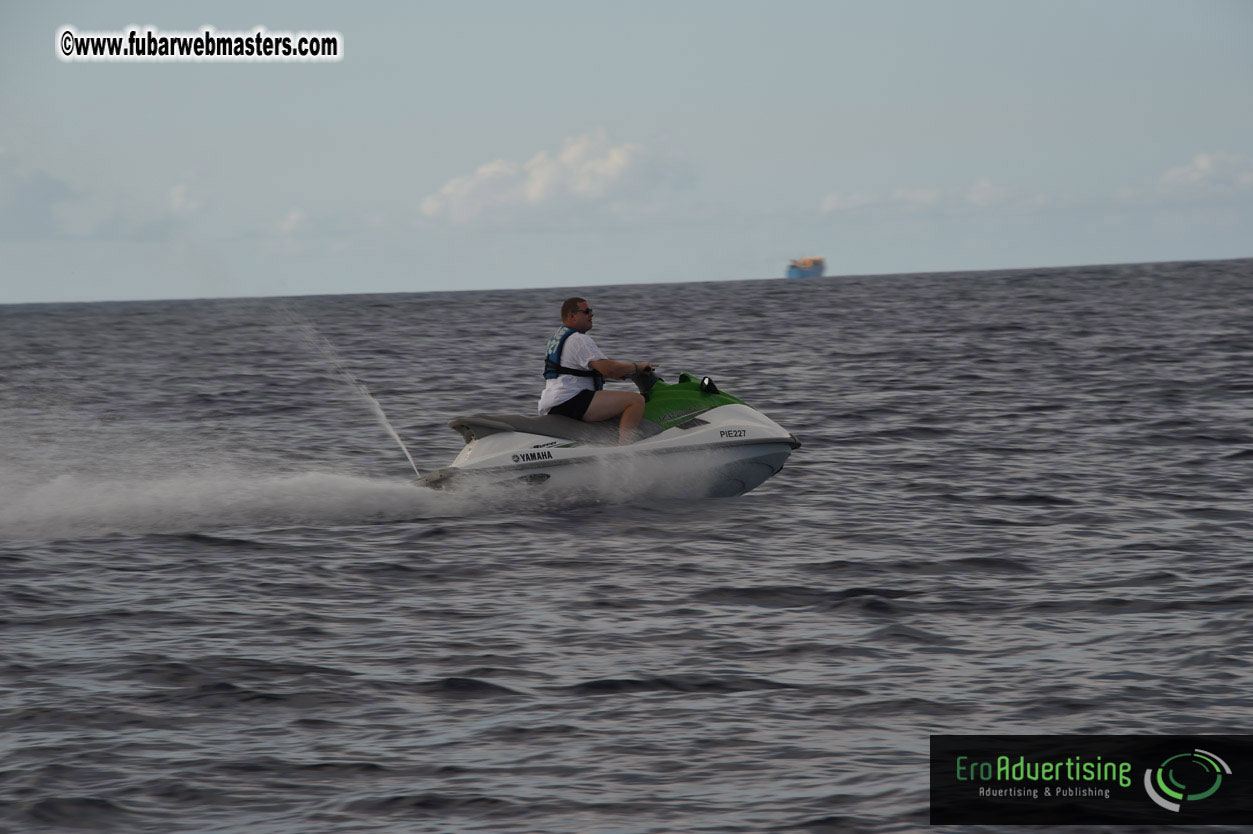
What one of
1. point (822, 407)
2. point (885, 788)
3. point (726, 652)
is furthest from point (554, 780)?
point (822, 407)

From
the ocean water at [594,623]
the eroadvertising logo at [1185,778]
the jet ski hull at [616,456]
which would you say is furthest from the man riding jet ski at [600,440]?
the eroadvertising logo at [1185,778]

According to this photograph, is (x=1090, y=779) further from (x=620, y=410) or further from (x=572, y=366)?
(x=572, y=366)

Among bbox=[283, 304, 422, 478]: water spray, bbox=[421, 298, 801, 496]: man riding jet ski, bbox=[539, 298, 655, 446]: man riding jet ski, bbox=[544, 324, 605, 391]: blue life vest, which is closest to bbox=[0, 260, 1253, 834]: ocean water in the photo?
bbox=[421, 298, 801, 496]: man riding jet ski

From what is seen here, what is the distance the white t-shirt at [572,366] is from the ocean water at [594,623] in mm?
955

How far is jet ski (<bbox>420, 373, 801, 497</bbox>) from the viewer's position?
12.4 metres

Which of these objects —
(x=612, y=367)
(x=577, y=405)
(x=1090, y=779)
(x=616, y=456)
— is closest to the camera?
(x=1090, y=779)

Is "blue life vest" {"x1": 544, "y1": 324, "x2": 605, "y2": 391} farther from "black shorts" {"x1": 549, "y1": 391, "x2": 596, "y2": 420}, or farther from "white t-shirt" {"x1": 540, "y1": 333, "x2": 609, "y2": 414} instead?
"black shorts" {"x1": 549, "y1": 391, "x2": 596, "y2": 420}

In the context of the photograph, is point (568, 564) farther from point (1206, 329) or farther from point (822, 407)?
point (1206, 329)

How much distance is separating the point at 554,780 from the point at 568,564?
4195 mm

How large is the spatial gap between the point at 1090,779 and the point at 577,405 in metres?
7.35

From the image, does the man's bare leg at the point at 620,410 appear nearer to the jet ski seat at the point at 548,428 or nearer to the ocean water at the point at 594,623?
the jet ski seat at the point at 548,428

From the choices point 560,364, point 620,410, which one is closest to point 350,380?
point 560,364

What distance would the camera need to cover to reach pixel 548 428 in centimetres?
1253

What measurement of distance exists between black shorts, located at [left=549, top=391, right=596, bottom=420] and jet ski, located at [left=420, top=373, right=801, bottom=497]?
71mm
